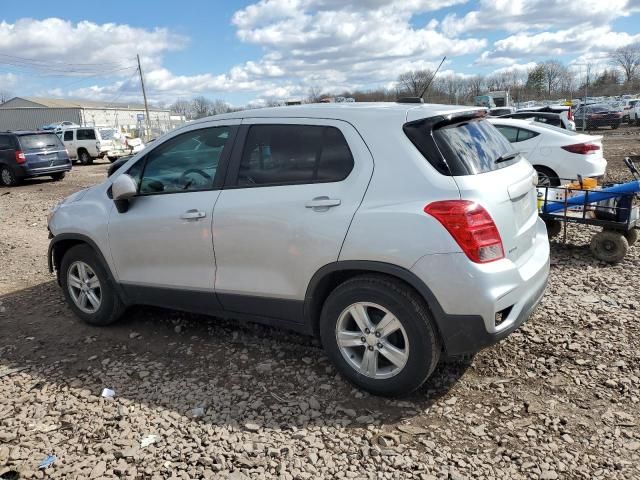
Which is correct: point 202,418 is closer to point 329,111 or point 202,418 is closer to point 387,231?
point 387,231

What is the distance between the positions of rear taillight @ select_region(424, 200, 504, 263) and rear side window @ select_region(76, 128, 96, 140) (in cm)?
2496

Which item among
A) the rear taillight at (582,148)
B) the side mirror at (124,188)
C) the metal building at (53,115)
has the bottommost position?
the rear taillight at (582,148)

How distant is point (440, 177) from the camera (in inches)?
116

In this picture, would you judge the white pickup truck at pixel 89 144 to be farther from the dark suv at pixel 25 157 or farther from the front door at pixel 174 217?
the front door at pixel 174 217

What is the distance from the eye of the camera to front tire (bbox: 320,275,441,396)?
9.89ft

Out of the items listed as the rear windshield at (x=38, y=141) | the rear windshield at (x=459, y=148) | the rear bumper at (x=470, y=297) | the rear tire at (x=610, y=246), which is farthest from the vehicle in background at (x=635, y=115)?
the rear bumper at (x=470, y=297)

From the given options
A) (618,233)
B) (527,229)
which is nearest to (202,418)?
(527,229)

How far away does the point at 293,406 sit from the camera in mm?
3293

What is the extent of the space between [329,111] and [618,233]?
432 centimetres

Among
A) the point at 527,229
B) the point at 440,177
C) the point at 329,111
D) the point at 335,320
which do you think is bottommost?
the point at 335,320

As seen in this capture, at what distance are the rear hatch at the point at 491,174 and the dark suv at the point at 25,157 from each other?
52.5 ft

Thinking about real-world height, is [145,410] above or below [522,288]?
below

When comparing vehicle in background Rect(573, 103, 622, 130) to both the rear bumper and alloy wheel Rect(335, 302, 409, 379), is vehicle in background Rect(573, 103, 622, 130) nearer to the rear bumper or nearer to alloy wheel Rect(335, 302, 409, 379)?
the rear bumper

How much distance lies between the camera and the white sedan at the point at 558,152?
8.80 m
